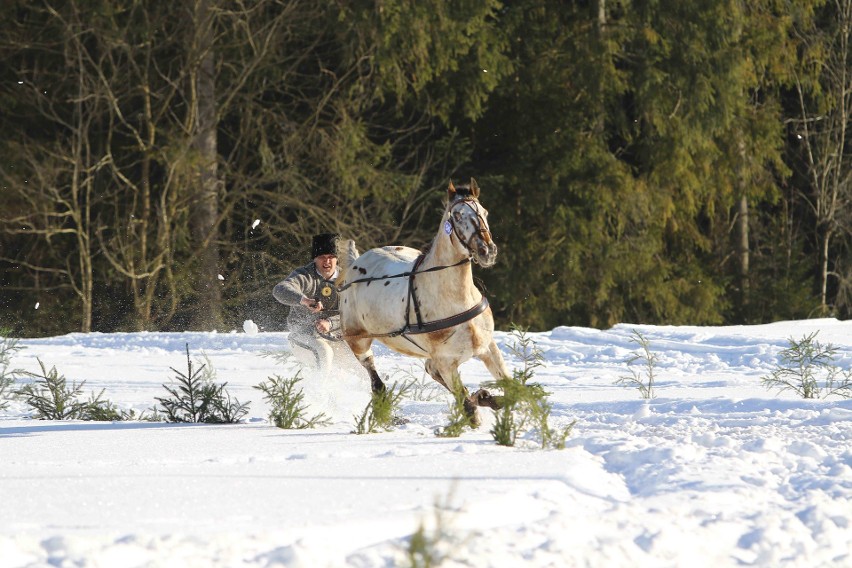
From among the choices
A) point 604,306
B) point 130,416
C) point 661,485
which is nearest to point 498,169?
point 604,306

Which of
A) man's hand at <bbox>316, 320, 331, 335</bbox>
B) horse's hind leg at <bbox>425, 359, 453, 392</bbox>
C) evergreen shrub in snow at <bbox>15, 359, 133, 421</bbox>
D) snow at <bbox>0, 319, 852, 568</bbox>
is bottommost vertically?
snow at <bbox>0, 319, 852, 568</bbox>

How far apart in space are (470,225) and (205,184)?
13397 millimetres

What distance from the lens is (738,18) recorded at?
72.8 ft

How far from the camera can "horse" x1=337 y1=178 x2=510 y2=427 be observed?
8195mm

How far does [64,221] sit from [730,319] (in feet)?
40.2

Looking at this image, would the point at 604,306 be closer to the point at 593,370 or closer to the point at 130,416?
the point at 593,370

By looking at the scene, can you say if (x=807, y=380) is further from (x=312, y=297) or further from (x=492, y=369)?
(x=312, y=297)

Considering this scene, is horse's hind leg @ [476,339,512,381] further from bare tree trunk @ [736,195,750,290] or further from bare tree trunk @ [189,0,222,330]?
bare tree trunk @ [736,195,750,290]

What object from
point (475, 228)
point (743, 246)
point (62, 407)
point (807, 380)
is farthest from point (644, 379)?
point (743, 246)

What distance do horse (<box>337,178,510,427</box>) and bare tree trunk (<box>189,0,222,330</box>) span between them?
1148 cm

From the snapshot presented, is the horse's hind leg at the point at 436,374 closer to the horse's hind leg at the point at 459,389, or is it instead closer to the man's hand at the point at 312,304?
the horse's hind leg at the point at 459,389

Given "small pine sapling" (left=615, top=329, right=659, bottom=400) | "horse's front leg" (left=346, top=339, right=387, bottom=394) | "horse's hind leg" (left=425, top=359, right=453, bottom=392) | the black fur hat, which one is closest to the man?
the black fur hat

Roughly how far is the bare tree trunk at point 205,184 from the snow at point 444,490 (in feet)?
33.3

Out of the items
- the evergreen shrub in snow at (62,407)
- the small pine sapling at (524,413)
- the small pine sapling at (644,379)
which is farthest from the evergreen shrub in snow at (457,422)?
the small pine sapling at (644,379)
